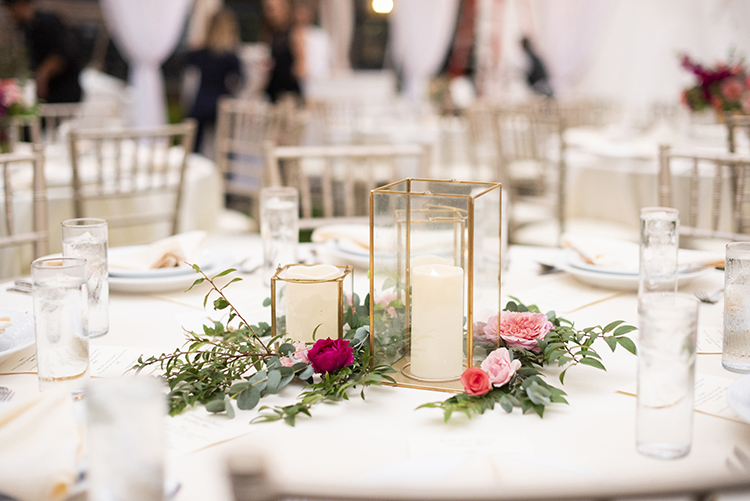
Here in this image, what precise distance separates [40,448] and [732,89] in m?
3.26

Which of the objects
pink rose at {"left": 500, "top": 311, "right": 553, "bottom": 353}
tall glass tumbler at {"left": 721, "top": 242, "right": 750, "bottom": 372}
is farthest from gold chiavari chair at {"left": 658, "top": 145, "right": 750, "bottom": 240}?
pink rose at {"left": 500, "top": 311, "right": 553, "bottom": 353}

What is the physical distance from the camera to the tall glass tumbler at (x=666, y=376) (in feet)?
2.16

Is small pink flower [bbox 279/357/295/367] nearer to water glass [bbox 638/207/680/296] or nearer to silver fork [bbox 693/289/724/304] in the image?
water glass [bbox 638/207/680/296]

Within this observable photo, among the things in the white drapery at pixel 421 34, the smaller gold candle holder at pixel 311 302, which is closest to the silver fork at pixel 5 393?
the smaller gold candle holder at pixel 311 302

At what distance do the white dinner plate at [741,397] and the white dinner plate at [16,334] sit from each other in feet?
2.89

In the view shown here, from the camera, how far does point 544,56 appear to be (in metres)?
8.33

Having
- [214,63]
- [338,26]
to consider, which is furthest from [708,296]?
[338,26]

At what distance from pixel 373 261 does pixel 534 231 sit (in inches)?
116

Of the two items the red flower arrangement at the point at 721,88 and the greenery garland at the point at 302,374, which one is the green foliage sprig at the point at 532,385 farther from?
the red flower arrangement at the point at 721,88

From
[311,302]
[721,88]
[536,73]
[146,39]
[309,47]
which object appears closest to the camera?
[311,302]

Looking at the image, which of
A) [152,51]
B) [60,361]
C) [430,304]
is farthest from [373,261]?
[152,51]

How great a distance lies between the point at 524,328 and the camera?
929 mm

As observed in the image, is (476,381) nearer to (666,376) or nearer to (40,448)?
(666,376)

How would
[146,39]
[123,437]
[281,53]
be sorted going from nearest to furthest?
[123,437] < [281,53] < [146,39]
